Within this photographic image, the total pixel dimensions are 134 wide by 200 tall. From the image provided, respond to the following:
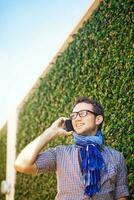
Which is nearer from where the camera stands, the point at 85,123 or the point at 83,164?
the point at 83,164

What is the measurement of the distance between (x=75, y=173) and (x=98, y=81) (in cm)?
172

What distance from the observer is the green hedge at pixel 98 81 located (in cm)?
420

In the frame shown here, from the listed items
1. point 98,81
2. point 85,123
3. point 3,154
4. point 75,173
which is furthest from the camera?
point 3,154

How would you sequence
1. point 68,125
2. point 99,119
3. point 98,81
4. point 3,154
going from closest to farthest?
point 99,119
point 68,125
point 98,81
point 3,154

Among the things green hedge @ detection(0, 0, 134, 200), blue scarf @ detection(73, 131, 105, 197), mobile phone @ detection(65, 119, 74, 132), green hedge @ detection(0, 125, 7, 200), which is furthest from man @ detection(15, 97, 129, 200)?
green hedge @ detection(0, 125, 7, 200)

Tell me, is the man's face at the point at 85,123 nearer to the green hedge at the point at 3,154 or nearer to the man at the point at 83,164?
the man at the point at 83,164

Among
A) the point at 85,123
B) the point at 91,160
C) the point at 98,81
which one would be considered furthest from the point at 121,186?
the point at 98,81

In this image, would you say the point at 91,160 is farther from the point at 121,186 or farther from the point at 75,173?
the point at 121,186

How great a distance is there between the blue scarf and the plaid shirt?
40mm

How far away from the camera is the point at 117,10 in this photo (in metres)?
4.54

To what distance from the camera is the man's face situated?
11.8ft

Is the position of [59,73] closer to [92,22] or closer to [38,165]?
[92,22]

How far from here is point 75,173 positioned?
3354 millimetres

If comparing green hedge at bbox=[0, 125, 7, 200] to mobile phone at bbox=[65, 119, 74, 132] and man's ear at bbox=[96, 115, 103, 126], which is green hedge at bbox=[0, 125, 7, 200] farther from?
man's ear at bbox=[96, 115, 103, 126]
